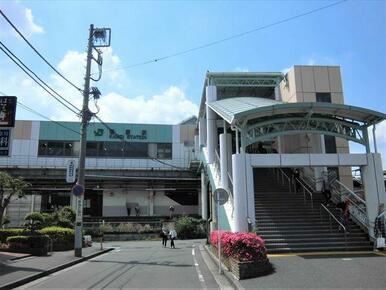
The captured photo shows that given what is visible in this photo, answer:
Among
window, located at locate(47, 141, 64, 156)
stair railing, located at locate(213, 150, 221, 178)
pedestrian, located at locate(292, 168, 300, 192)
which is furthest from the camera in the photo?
window, located at locate(47, 141, 64, 156)

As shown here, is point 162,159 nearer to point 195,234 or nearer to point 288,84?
point 195,234

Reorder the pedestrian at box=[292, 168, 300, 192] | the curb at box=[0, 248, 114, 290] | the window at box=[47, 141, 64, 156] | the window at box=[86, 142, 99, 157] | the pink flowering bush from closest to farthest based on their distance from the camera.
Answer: the curb at box=[0, 248, 114, 290] < the pink flowering bush < the pedestrian at box=[292, 168, 300, 192] < the window at box=[47, 141, 64, 156] < the window at box=[86, 142, 99, 157]

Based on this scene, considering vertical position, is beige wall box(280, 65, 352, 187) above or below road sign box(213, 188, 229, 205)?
above

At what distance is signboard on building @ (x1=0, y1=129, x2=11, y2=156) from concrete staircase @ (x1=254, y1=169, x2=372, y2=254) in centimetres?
1068

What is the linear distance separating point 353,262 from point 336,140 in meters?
13.6

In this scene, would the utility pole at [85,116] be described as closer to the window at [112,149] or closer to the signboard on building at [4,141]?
the signboard on building at [4,141]

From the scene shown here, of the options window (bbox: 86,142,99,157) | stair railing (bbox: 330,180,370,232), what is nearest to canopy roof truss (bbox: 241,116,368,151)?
stair railing (bbox: 330,180,370,232)

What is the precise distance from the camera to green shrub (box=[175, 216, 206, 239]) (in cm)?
3641

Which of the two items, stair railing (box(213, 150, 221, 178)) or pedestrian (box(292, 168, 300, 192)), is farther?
stair railing (box(213, 150, 221, 178))

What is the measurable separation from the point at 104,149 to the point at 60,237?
2381cm

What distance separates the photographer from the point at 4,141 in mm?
14070

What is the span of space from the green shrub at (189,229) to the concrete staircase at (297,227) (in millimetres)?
14330

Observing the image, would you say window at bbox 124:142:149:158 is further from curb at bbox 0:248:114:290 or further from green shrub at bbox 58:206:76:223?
curb at bbox 0:248:114:290

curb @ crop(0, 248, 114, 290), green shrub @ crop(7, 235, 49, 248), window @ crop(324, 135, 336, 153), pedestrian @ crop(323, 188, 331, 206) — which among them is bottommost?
curb @ crop(0, 248, 114, 290)
